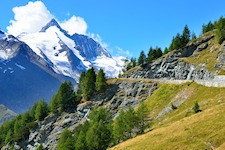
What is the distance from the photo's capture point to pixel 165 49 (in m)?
185

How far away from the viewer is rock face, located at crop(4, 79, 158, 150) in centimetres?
12581

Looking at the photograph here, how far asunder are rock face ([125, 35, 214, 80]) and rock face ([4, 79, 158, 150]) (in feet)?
67.4

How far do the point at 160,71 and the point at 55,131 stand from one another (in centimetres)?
6169

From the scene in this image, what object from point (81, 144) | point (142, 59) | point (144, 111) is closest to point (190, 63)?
point (142, 59)

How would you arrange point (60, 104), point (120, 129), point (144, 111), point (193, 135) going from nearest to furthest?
point (193, 135), point (120, 129), point (144, 111), point (60, 104)

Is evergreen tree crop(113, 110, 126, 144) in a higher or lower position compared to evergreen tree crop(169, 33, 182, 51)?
lower

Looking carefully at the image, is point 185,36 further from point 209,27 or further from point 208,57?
point 208,57

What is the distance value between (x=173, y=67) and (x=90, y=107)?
48256 millimetres

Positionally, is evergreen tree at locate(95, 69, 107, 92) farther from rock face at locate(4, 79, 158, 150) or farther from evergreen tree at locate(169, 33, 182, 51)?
evergreen tree at locate(169, 33, 182, 51)

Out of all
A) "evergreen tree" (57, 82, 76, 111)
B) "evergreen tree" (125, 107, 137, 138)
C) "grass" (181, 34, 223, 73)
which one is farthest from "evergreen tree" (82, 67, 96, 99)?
"evergreen tree" (125, 107, 137, 138)

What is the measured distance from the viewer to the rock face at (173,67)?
14588 centimetres

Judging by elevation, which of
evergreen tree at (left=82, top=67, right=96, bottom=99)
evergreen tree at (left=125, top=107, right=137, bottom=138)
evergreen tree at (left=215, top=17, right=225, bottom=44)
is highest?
evergreen tree at (left=215, top=17, right=225, bottom=44)

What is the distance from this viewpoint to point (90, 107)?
445ft

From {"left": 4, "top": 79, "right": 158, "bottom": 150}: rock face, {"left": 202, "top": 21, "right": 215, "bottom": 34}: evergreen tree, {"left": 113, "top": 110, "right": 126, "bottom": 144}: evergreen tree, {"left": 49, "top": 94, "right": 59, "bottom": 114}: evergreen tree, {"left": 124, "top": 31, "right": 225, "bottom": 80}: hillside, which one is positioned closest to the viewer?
{"left": 113, "top": 110, "right": 126, "bottom": 144}: evergreen tree
